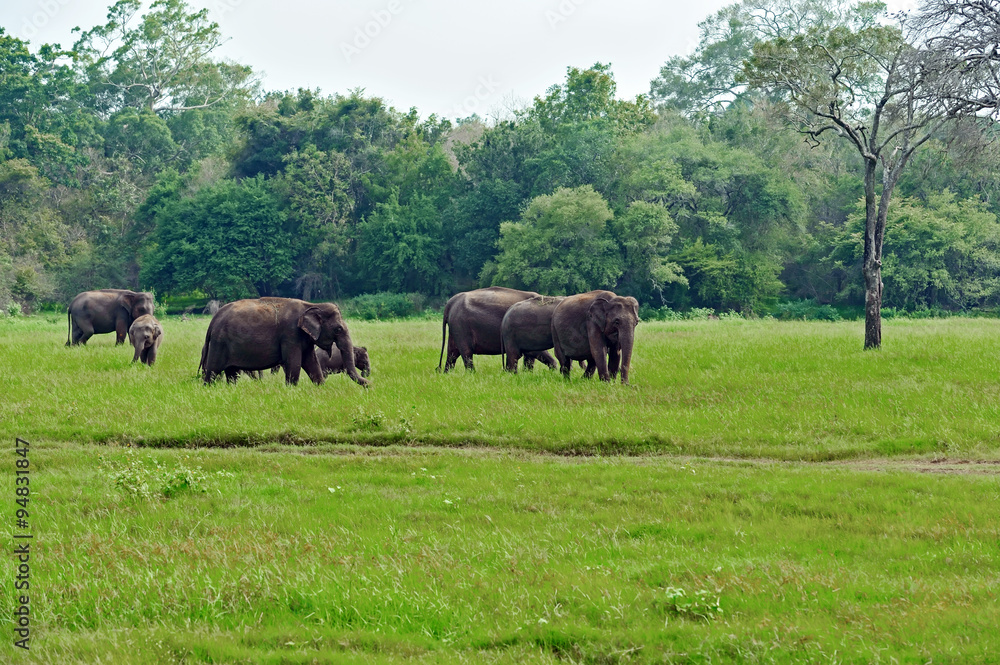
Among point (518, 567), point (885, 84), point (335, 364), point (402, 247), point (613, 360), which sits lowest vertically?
point (518, 567)

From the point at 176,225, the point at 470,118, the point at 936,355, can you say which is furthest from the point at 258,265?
the point at 936,355

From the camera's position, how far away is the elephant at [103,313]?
2702 centimetres

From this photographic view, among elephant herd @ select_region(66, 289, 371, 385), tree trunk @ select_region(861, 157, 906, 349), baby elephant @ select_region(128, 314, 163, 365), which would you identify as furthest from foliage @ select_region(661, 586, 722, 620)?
baby elephant @ select_region(128, 314, 163, 365)

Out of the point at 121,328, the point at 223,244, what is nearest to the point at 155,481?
the point at 121,328

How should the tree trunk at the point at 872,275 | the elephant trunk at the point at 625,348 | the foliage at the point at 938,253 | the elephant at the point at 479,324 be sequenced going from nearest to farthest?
the elephant trunk at the point at 625,348
the elephant at the point at 479,324
the tree trunk at the point at 872,275
the foliage at the point at 938,253

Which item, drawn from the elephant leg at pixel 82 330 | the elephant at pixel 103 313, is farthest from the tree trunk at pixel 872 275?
the elephant leg at pixel 82 330

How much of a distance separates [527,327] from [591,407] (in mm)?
4860

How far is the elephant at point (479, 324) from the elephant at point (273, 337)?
3.45 meters

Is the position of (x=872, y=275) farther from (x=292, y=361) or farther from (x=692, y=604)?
(x=692, y=604)

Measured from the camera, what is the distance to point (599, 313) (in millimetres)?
A: 17672

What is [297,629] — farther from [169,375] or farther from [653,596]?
A: [169,375]

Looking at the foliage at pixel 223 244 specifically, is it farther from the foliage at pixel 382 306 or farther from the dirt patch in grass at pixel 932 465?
the dirt patch in grass at pixel 932 465

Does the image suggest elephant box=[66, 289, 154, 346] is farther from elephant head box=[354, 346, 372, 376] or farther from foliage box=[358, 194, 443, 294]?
foliage box=[358, 194, 443, 294]

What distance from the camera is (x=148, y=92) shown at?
82000 millimetres
